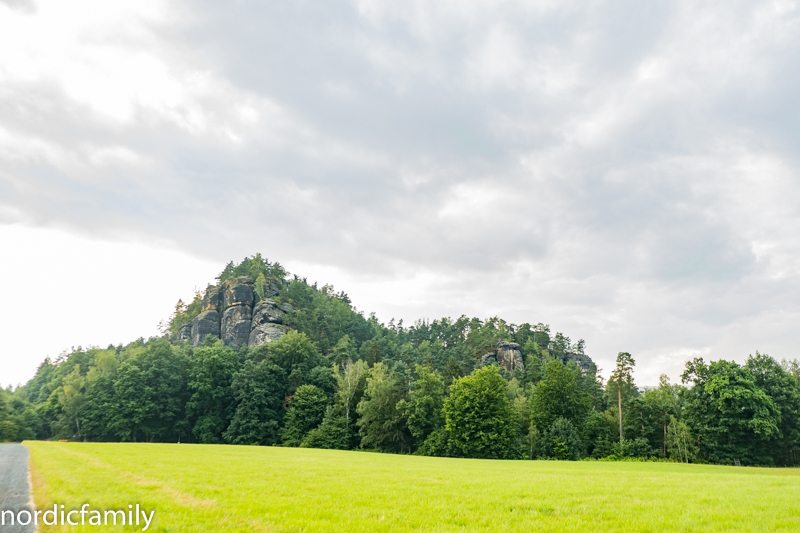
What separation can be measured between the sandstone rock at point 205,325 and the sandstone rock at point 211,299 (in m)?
1.76

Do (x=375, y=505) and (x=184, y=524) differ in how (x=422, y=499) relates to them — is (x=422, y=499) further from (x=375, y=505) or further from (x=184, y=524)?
(x=184, y=524)

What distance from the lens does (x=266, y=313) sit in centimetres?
13200

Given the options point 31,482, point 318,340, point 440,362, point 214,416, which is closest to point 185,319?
point 318,340

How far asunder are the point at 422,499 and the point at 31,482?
16134mm

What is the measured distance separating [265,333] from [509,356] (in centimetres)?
8620

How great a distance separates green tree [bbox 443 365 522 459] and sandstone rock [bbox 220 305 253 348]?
80240 millimetres

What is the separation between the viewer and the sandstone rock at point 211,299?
14100 cm

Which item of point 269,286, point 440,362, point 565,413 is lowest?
point 565,413

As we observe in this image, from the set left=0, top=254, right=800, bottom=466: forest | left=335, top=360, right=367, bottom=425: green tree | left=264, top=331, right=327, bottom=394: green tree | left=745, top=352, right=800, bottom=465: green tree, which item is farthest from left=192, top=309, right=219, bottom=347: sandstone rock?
left=745, top=352, right=800, bottom=465: green tree

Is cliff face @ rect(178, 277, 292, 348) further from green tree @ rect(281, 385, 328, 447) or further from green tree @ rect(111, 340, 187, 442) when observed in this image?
green tree @ rect(281, 385, 328, 447)

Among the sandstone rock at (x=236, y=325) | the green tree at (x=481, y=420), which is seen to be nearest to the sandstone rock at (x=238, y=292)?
the sandstone rock at (x=236, y=325)

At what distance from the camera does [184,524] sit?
9.87 meters

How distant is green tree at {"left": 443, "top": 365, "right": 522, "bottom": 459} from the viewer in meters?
69.8

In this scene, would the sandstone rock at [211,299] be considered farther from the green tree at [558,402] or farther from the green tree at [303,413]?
the green tree at [558,402]
